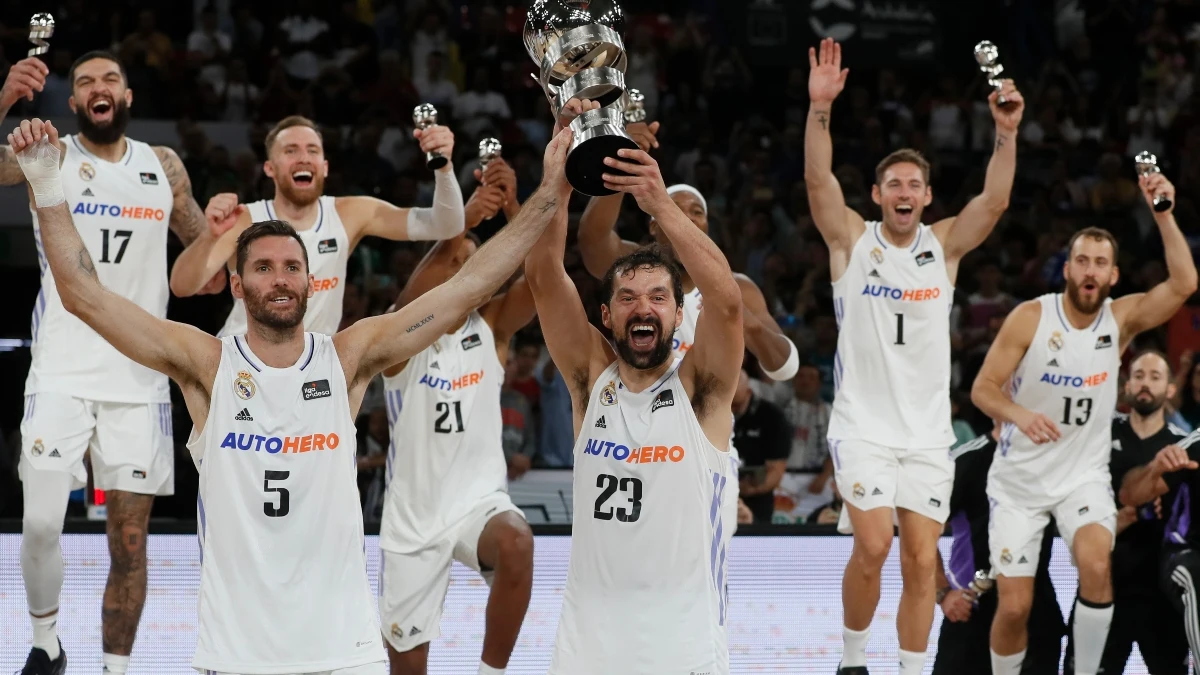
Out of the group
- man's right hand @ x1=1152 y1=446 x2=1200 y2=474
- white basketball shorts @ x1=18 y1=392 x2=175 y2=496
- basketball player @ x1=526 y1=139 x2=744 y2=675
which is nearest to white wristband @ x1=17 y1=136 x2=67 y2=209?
basketball player @ x1=526 y1=139 x2=744 y2=675

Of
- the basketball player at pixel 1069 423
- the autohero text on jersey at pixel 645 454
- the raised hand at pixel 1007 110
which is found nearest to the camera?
the autohero text on jersey at pixel 645 454

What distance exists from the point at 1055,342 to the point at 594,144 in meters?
4.13

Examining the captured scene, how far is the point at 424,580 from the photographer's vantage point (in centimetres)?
663

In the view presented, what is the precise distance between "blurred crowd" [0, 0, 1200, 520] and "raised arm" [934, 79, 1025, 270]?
2.47 metres

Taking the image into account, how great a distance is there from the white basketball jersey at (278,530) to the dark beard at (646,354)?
3.03 feet

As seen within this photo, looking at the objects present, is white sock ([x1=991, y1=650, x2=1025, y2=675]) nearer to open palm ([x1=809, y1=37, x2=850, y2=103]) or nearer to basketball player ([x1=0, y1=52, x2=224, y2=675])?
open palm ([x1=809, y1=37, x2=850, y2=103])

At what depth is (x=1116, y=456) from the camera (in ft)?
26.5

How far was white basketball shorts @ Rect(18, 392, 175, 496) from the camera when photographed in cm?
646

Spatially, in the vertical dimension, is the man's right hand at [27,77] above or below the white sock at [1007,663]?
above

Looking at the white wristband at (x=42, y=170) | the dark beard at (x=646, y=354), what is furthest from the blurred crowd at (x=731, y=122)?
the white wristband at (x=42, y=170)

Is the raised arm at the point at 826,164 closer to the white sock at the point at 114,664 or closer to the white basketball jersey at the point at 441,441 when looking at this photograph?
the white basketball jersey at the point at 441,441

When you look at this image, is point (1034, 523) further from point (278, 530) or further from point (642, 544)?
point (278, 530)

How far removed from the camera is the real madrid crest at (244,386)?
15.4 ft

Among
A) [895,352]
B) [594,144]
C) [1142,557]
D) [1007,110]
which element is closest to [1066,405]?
[1142,557]
